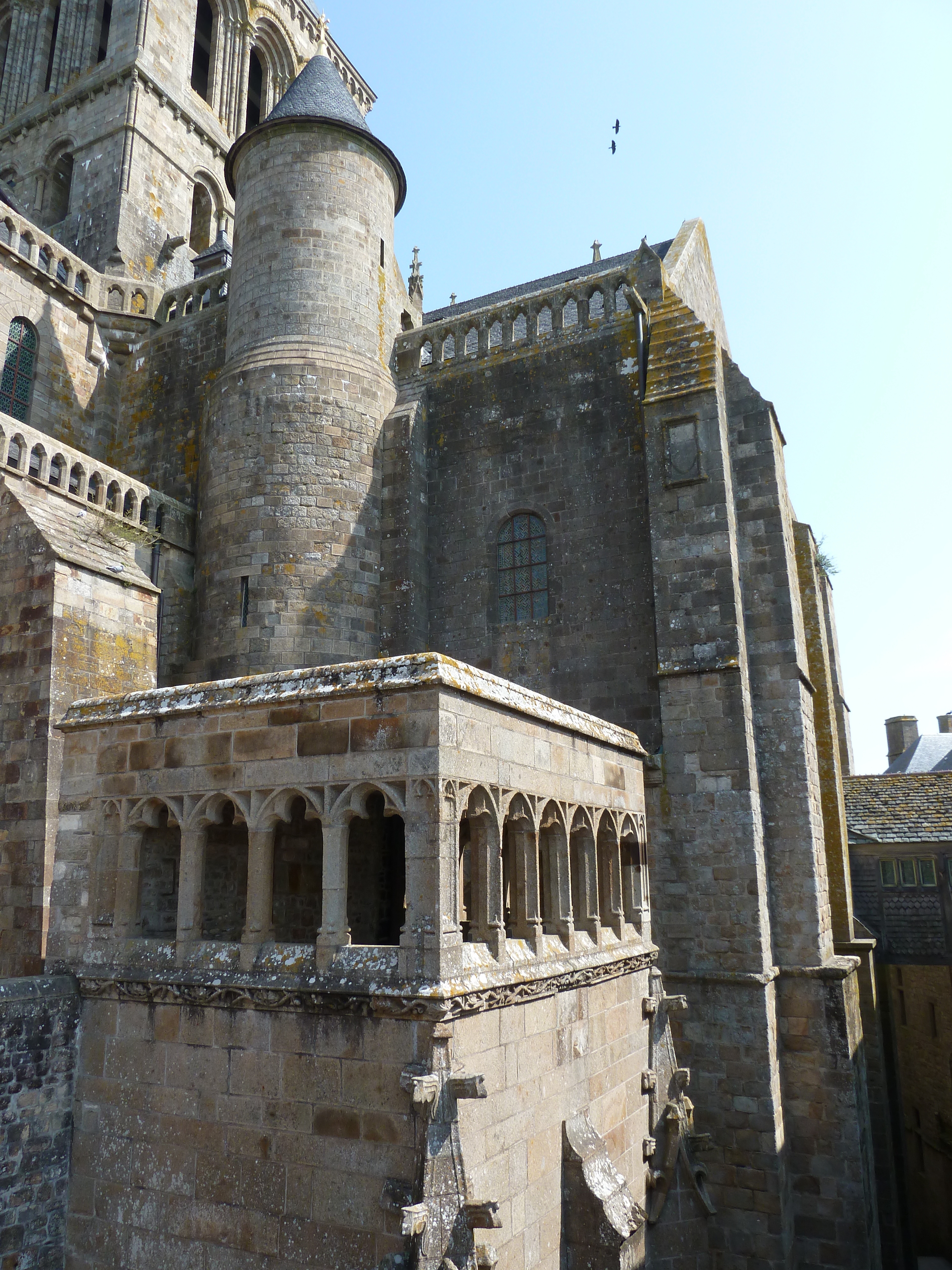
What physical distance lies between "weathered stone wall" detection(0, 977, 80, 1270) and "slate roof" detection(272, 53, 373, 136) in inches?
519

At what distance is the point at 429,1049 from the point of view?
545 cm

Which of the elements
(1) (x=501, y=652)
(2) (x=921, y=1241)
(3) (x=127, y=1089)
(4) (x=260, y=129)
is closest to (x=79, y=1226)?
(3) (x=127, y=1089)

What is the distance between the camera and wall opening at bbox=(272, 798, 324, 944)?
8773mm

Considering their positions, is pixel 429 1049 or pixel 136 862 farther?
pixel 136 862

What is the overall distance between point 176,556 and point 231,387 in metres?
2.69

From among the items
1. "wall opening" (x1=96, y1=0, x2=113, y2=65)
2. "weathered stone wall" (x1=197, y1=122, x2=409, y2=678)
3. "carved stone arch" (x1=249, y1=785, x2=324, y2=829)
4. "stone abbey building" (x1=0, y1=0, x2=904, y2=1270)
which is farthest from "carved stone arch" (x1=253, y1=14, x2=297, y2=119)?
"carved stone arch" (x1=249, y1=785, x2=324, y2=829)

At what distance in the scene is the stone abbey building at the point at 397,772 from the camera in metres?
5.94

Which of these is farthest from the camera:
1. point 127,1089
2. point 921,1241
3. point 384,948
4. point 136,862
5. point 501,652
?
point 921,1241

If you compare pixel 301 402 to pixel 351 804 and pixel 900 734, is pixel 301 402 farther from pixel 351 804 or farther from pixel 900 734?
pixel 900 734

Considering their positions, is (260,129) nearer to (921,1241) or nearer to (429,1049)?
(429,1049)

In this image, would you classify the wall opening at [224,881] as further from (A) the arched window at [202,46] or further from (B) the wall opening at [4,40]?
(B) the wall opening at [4,40]

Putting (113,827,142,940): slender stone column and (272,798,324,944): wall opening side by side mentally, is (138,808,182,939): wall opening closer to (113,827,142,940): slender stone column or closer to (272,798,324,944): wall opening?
(113,827,142,940): slender stone column

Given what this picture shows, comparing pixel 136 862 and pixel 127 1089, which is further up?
pixel 136 862

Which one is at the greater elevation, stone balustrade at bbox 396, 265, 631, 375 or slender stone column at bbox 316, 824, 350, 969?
stone balustrade at bbox 396, 265, 631, 375
